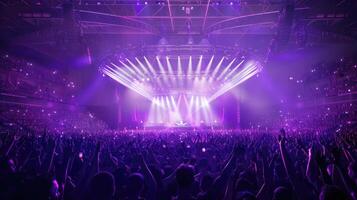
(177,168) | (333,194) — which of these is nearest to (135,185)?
(177,168)

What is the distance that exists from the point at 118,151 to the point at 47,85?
2542cm

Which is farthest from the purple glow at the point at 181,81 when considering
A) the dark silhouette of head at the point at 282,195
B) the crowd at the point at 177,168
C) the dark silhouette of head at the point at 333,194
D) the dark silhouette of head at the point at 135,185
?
the dark silhouette of head at the point at 333,194

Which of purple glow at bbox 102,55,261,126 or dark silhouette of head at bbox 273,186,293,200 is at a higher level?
purple glow at bbox 102,55,261,126

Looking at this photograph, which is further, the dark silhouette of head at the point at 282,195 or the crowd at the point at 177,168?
the crowd at the point at 177,168

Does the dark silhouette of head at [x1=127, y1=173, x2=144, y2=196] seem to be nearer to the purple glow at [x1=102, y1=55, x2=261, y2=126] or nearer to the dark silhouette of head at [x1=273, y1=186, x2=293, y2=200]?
the dark silhouette of head at [x1=273, y1=186, x2=293, y2=200]

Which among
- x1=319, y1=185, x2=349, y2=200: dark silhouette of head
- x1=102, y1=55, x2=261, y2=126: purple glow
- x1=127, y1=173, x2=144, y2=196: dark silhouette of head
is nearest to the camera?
x1=319, y1=185, x2=349, y2=200: dark silhouette of head

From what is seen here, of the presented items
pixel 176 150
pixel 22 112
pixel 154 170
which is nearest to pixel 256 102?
pixel 22 112

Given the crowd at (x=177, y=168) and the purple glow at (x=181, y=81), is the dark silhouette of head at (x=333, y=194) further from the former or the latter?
the purple glow at (x=181, y=81)

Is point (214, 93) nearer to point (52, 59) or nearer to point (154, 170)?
point (52, 59)

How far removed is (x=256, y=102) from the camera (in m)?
A: 38.9

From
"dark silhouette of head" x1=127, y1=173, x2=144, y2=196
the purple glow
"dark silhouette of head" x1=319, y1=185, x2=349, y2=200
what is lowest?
"dark silhouette of head" x1=127, y1=173, x2=144, y2=196

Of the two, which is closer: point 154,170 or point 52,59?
point 154,170

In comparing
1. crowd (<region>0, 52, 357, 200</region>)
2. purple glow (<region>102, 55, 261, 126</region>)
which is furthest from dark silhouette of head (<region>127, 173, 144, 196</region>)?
purple glow (<region>102, 55, 261, 126</region>)

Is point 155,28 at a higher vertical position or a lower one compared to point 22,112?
higher
